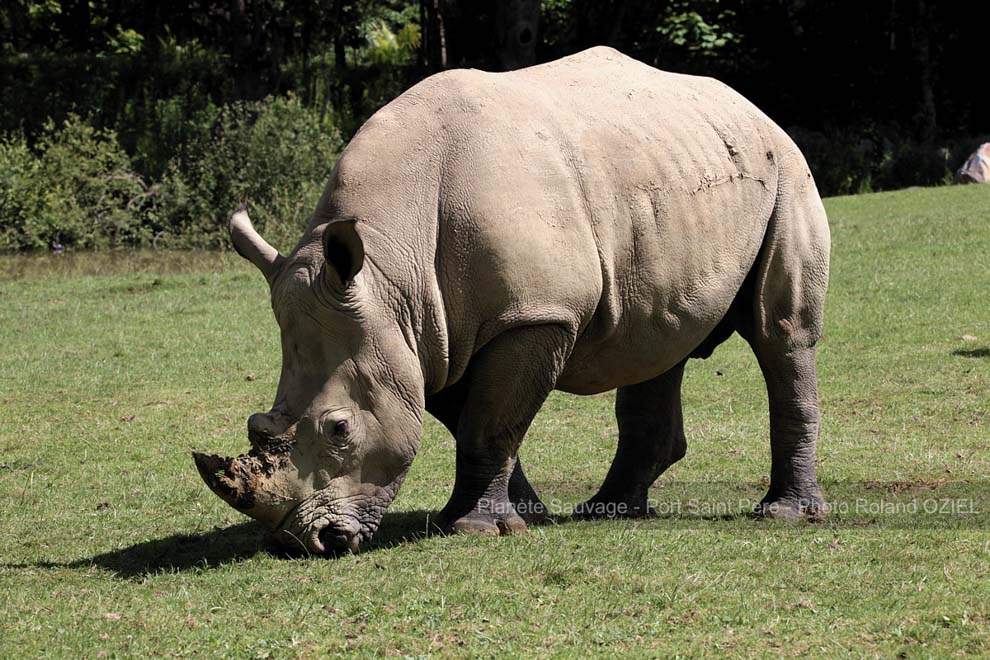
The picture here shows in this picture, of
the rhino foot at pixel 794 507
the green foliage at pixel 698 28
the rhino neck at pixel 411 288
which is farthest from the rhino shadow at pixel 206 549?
the green foliage at pixel 698 28

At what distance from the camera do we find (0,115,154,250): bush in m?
23.4

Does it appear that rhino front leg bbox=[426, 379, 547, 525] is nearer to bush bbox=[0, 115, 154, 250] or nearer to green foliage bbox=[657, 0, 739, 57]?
bush bbox=[0, 115, 154, 250]

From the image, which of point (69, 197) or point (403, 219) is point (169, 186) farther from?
point (403, 219)

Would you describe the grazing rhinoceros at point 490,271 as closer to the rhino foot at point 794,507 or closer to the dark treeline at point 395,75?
the rhino foot at point 794,507

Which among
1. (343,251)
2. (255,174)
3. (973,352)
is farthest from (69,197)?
(343,251)

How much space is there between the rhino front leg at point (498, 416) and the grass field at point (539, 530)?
0.25 meters

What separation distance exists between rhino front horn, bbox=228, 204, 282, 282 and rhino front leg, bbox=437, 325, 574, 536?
108 cm

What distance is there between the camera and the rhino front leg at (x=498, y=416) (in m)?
6.71

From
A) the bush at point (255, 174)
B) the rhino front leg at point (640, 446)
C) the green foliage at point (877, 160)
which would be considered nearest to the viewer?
the rhino front leg at point (640, 446)

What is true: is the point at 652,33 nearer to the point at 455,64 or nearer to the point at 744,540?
the point at 455,64

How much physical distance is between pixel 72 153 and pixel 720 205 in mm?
18817

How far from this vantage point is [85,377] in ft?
43.9

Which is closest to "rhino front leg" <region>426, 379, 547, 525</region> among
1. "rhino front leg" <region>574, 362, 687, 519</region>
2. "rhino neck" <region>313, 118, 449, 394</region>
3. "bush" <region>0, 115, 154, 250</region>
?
"rhino front leg" <region>574, 362, 687, 519</region>

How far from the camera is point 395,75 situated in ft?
103
